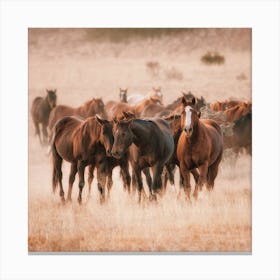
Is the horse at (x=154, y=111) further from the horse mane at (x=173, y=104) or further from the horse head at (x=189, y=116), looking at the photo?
Answer: the horse head at (x=189, y=116)

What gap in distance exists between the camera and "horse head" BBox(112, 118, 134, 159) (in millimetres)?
12984

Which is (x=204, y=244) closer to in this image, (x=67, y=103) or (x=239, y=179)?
(x=239, y=179)

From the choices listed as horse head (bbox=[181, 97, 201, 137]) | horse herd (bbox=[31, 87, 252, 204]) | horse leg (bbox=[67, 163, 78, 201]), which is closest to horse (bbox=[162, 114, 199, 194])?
horse herd (bbox=[31, 87, 252, 204])

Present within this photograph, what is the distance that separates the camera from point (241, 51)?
43.7ft

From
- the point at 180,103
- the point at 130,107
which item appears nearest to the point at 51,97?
the point at 130,107

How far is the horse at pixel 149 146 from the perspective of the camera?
13180 mm

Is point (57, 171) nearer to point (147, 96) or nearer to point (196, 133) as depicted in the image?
point (147, 96)

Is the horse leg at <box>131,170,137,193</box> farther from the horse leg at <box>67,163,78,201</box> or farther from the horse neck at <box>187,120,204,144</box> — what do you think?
the horse neck at <box>187,120,204,144</box>

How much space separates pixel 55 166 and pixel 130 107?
1422 mm

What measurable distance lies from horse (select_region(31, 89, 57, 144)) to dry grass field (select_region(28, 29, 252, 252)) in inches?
4.0

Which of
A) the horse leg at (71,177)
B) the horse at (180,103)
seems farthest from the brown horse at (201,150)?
the horse leg at (71,177)

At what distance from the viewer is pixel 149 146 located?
43.9 ft
